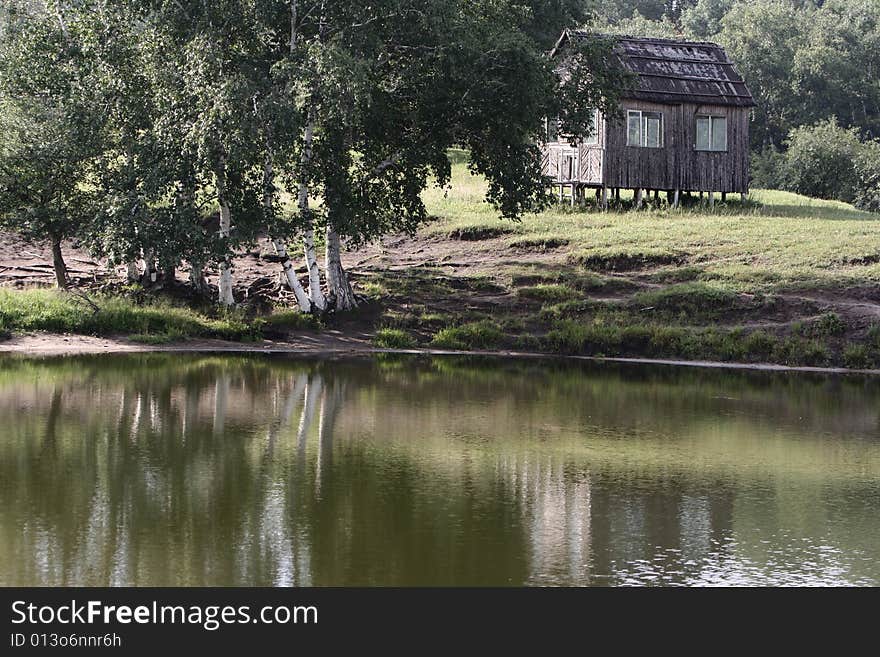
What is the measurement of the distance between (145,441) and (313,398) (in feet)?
16.9

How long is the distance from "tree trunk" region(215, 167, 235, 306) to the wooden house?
55.6ft

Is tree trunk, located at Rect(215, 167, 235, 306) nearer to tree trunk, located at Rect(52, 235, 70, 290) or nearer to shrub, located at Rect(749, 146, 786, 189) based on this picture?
tree trunk, located at Rect(52, 235, 70, 290)

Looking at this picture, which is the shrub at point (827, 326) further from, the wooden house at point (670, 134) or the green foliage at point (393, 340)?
the wooden house at point (670, 134)

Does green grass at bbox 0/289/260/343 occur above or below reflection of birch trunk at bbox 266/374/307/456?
above

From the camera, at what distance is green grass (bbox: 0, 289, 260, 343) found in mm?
29781

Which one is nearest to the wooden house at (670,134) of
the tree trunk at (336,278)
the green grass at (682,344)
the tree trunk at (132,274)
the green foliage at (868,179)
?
the green foliage at (868,179)

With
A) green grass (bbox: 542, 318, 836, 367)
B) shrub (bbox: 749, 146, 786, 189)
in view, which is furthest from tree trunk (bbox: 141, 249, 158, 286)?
shrub (bbox: 749, 146, 786, 189)

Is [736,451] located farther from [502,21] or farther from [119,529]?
[502,21]

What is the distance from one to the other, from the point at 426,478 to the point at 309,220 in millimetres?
15527

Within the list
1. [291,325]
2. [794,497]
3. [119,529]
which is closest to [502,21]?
[291,325]

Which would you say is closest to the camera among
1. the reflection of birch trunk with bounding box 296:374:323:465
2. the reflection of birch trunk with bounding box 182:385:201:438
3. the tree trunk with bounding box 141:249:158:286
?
the reflection of birch trunk with bounding box 296:374:323:465

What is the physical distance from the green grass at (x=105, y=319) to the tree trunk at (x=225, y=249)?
112cm

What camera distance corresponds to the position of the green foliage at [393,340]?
30906 millimetres

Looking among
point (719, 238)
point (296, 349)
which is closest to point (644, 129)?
point (719, 238)
